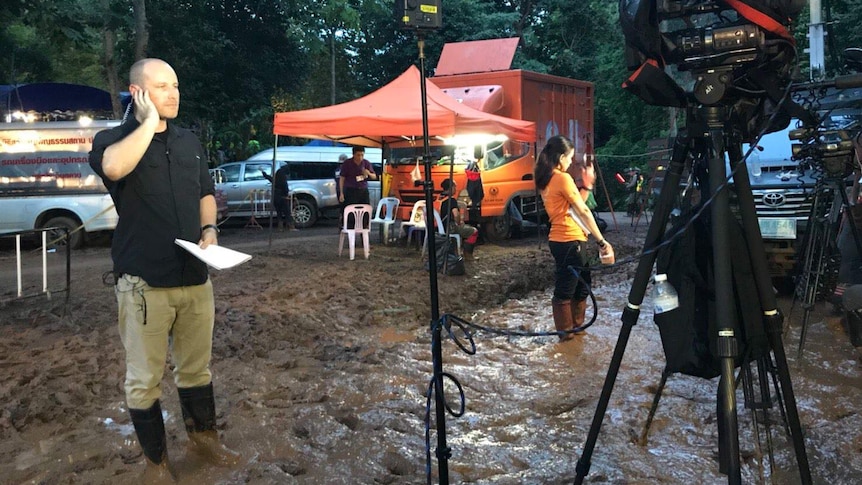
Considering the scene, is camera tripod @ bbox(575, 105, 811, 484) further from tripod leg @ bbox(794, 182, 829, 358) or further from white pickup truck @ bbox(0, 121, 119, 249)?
white pickup truck @ bbox(0, 121, 119, 249)

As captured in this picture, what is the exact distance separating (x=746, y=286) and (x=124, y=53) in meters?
22.7

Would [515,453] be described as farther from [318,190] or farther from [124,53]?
[124,53]

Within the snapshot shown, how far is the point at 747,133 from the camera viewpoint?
2.74 m

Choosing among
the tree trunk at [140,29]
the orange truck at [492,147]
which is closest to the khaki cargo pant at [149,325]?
the orange truck at [492,147]

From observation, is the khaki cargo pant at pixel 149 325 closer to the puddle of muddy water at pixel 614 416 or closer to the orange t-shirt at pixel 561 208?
the puddle of muddy water at pixel 614 416

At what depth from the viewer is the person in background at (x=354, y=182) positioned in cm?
1278

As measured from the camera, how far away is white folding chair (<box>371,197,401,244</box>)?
11991mm

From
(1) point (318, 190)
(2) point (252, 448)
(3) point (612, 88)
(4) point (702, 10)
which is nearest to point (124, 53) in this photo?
(1) point (318, 190)

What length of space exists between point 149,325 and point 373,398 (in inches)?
71.0

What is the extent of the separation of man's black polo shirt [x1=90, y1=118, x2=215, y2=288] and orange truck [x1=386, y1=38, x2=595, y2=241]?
8.59 meters

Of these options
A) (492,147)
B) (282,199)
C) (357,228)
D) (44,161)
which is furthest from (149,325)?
(282,199)

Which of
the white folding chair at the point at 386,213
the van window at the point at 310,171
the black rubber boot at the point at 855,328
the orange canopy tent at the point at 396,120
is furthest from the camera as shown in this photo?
the van window at the point at 310,171

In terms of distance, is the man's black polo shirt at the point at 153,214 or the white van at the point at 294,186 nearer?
the man's black polo shirt at the point at 153,214

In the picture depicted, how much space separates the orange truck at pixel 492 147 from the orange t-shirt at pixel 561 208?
5.92m
